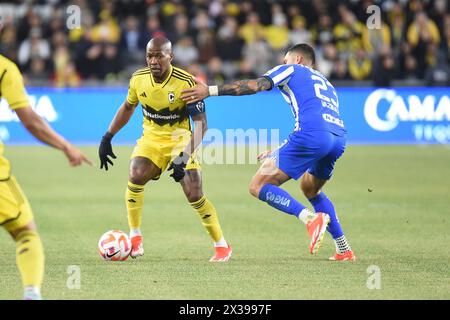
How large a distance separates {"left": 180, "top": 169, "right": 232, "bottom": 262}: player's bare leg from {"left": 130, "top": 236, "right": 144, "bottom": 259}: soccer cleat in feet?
2.25

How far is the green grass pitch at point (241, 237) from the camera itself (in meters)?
7.55

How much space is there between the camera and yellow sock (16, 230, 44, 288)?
622 cm

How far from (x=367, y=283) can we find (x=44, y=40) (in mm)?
16466

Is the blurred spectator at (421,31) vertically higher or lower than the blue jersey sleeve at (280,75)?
higher

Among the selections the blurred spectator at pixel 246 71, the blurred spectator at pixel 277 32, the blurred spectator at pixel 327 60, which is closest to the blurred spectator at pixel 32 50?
the blurred spectator at pixel 246 71

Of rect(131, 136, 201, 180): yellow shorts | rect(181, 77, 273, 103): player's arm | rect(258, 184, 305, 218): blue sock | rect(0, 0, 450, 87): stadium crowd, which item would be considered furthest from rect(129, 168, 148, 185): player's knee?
rect(0, 0, 450, 87): stadium crowd

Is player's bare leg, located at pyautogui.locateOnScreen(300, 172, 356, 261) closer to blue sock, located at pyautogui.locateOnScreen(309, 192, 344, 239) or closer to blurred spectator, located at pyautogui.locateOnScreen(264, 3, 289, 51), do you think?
blue sock, located at pyautogui.locateOnScreen(309, 192, 344, 239)

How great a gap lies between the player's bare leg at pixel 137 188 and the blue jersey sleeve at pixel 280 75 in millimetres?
1559

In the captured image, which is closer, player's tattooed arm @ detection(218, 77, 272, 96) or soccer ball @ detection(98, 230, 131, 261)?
player's tattooed arm @ detection(218, 77, 272, 96)

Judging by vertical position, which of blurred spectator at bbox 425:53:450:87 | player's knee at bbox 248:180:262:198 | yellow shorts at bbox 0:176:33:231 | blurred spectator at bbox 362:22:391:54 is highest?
blurred spectator at bbox 362:22:391:54

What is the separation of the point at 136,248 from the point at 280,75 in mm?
2260

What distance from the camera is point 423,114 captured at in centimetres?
2100

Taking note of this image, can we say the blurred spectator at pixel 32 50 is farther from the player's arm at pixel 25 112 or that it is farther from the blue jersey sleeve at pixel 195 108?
the player's arm at pixel 25 112
